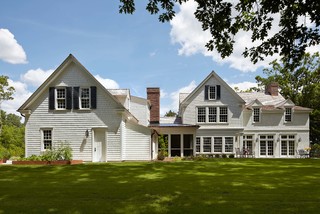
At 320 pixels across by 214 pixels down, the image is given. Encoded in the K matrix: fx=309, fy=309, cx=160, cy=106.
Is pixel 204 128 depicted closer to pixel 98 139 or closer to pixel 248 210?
pixel 98 139

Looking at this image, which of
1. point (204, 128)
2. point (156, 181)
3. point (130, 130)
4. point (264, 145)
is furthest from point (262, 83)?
point (156, 181)

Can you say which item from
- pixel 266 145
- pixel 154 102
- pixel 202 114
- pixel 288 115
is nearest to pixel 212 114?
pixel 202 114

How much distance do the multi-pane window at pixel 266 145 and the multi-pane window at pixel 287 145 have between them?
135cm

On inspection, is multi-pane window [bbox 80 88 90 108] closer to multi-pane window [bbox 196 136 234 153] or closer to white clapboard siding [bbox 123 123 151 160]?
white clapboard siding [bbox 123 123 151 160]

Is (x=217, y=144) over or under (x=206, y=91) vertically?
under

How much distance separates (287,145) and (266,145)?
263 cm

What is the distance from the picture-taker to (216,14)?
1023cm

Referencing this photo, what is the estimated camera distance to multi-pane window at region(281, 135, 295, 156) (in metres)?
37.6

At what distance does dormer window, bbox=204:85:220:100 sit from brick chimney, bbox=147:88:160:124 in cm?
579

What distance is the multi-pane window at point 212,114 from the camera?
3591 cm

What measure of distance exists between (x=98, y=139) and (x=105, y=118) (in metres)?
1.79

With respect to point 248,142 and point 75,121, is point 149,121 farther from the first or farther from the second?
point 75,121

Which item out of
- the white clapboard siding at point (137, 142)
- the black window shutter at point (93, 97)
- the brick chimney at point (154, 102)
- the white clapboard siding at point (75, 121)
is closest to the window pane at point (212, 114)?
the brick chimney at point (154, 102)

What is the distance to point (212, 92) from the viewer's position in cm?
3600
